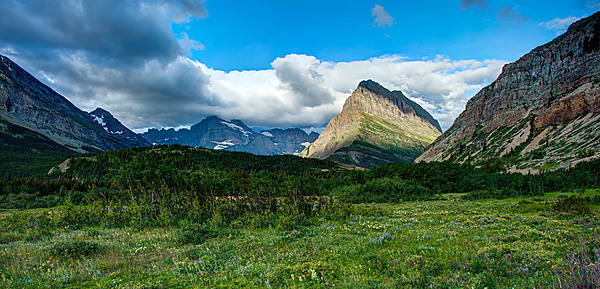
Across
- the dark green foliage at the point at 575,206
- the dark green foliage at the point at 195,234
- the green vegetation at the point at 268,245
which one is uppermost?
the dark green foliage at the point at 575,206

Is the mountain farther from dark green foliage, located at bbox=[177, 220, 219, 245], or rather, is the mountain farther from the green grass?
dark green foliage, located at bbox=[177, 220, 219, 245]

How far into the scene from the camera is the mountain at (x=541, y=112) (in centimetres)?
8056

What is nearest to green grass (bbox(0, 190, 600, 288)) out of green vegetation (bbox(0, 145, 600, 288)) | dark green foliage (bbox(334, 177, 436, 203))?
green vegetation (bbox(0, 145, 600, 288))

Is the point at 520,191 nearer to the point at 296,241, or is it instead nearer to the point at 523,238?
the point at 523,238

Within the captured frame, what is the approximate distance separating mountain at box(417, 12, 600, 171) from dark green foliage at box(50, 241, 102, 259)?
92.5 metres

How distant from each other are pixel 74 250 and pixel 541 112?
16622 centimetres

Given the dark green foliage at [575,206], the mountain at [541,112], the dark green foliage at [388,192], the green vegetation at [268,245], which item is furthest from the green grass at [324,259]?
the mountain at [541,112]

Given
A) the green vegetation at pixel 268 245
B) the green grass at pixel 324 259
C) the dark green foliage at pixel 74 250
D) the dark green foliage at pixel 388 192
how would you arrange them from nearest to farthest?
the green grass at pixel 324 259, the green vegetation at pixel 268 245, the dark green foliage at pixel 74 250, the dark green foliage at pixel 388 192

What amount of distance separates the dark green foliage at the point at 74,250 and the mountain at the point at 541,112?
303 ft

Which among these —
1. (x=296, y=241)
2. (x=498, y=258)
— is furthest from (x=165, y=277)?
(x=498, y=258)

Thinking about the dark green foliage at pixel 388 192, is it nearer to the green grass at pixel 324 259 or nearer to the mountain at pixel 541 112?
the green grass at pixel 324 259

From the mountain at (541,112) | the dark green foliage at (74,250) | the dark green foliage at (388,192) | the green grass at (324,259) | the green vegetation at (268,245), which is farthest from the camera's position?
the mountain at (541,112)

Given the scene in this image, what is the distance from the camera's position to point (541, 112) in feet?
376

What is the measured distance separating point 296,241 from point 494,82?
23614 cm
